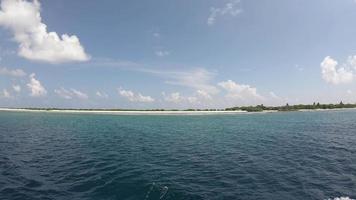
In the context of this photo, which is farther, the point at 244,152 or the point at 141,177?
the point at 244,152

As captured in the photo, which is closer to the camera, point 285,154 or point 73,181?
point 73,181

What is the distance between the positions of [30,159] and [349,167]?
3118cm

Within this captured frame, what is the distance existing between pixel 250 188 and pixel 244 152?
14.3m

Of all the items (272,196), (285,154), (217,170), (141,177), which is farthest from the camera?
(285,154)

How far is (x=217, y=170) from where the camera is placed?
2314cm

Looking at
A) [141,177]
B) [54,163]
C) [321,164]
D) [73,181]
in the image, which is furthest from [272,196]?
[54,163]

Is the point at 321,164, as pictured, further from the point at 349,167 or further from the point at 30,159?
the point at 30,159

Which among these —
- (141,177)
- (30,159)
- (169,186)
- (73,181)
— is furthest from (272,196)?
(30,159)

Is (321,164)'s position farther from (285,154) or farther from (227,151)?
(227,151)

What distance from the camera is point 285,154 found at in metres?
30.3

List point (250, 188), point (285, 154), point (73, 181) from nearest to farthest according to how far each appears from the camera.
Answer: point (250, 188)
point (73, 181)
point (285, 154)

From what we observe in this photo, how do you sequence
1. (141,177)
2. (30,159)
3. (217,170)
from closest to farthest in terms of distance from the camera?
(141,177) < (217,170) < (30,159)

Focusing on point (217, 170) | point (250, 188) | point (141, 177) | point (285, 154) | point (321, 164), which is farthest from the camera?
point (285, 154)

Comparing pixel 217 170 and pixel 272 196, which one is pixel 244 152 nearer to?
pixel 217 170
